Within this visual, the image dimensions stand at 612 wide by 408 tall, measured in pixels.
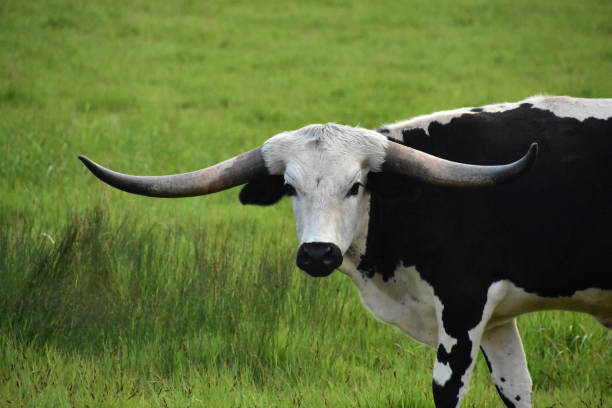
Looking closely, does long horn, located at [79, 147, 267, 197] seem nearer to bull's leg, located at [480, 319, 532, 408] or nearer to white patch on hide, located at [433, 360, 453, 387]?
white patch on hide, located at [433, 360, 453, 387]

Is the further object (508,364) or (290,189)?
(508,364)

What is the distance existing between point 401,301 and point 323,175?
3.10 ft

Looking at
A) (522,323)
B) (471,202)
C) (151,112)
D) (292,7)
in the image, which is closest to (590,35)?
(292,7)

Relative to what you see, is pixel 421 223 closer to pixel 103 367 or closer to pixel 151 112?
pixel 103 367

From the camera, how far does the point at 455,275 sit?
12.8 ft

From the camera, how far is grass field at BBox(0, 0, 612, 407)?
4.59 metres

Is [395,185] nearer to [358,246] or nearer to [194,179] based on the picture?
[358,246]

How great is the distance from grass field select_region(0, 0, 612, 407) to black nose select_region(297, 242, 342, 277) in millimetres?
1051

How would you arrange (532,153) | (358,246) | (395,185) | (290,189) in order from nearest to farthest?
(532,153)
(290,189)
(395,185)
(358,246)

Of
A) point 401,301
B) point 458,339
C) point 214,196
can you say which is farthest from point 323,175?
point 214,196

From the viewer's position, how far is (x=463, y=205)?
398 centimetres

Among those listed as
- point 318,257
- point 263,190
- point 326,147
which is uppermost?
point 326,147

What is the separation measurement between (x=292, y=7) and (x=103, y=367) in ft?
41.9

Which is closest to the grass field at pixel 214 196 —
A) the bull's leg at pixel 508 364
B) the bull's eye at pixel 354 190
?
the bull's leg at pixel 508 364
